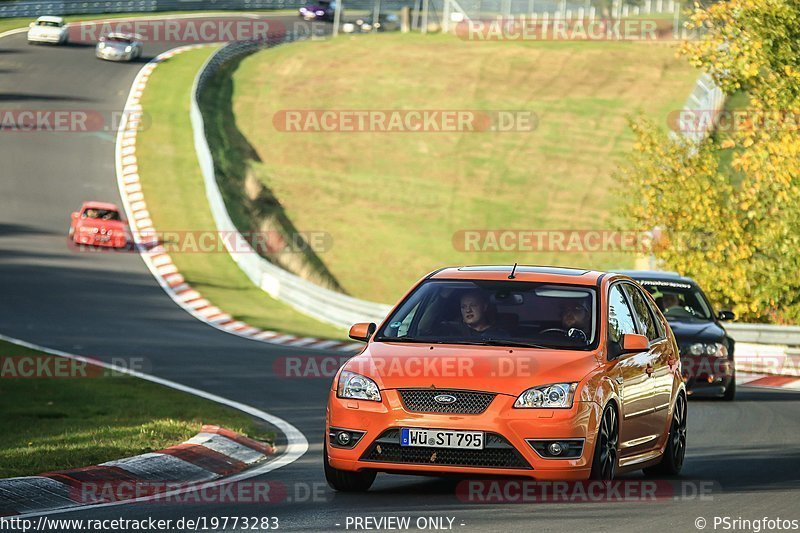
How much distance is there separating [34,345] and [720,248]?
1325 centimetres

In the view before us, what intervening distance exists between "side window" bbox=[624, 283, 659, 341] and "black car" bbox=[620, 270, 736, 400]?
7.00 metres

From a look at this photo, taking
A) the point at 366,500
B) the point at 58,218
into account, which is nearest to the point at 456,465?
the point at 366,500

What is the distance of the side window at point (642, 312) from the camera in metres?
11.2

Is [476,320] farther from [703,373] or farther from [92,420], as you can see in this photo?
[703,373]

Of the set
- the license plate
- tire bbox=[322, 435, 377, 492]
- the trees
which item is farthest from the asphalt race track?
the trees

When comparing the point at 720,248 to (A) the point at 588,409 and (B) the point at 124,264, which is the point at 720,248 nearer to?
(B) the point at 124,264

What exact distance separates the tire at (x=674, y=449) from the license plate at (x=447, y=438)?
261 cm

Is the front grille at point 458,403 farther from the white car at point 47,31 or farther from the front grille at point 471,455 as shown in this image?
the white car at point 47,31

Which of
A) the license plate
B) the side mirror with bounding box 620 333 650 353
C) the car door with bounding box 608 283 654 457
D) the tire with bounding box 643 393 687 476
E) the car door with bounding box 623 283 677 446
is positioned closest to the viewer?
the license plate

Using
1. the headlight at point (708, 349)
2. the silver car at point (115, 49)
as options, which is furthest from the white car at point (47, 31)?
the headlight at point (708, 349)

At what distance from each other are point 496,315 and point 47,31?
183ft

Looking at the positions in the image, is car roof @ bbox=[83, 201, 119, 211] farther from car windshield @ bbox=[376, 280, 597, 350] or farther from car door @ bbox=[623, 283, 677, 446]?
car windshield @ bbox=[376, 280, 597, 350]

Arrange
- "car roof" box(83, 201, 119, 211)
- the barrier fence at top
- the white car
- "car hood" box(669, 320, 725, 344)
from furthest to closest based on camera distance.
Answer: the barrier fence at top < the white car < "car roof" box(83, 201, 119, 211) < "car hood" box(669, 320, 725, 344)

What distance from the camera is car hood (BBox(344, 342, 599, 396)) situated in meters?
9.27
